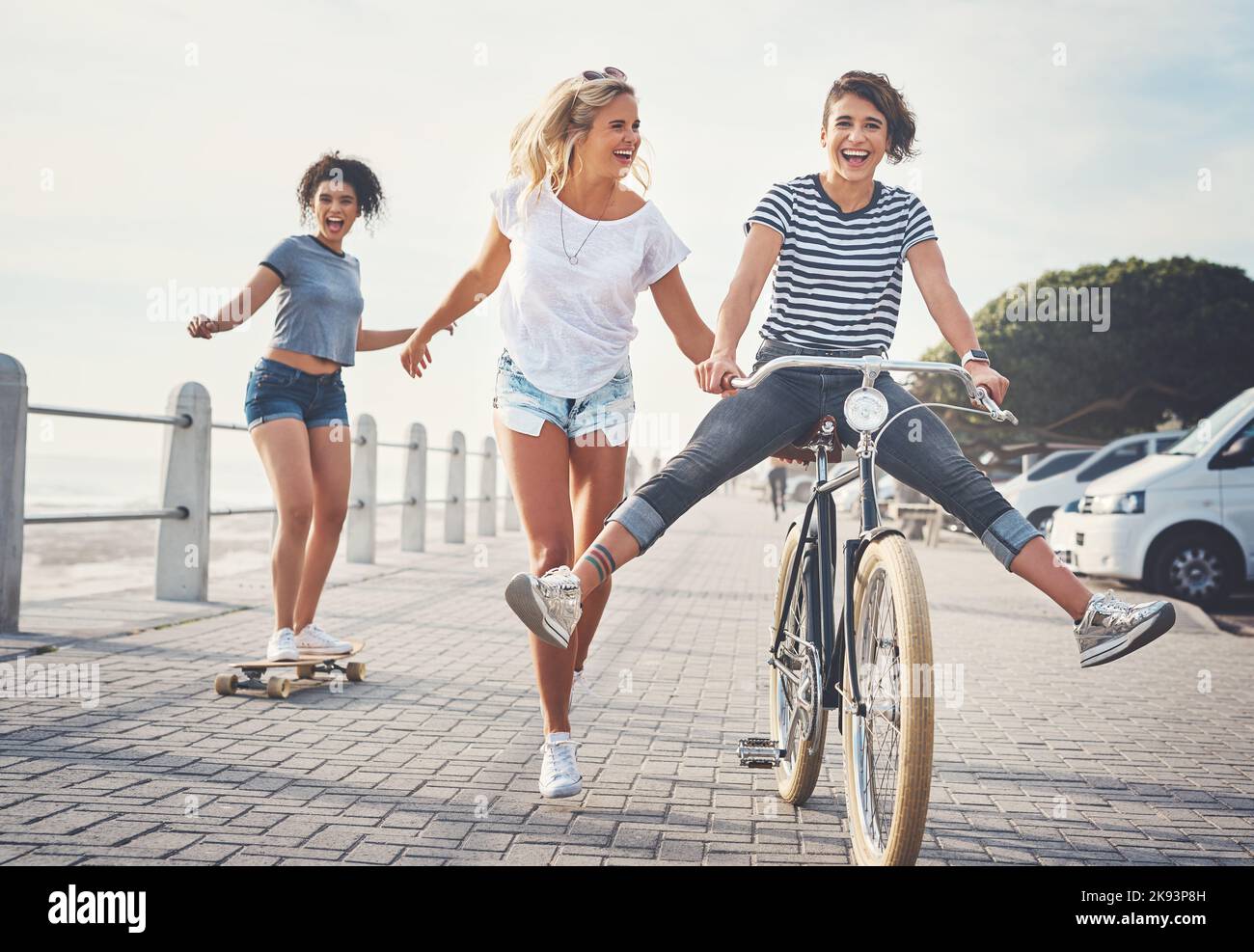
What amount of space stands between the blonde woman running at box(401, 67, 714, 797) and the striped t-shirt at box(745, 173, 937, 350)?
19.3 inches

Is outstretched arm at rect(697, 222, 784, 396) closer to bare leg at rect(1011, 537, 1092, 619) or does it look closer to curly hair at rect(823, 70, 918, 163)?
curly hair at rect(823, 70, 918, 163)

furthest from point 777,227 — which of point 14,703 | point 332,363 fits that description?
point 14,703

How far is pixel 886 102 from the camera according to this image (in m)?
3.97

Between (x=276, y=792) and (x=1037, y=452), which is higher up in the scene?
(x=1037, y=452)

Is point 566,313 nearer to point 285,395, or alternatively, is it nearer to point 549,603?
point 549,603

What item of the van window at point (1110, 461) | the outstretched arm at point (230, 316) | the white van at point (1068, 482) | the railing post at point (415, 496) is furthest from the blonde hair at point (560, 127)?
the van window at point (1110, 461)

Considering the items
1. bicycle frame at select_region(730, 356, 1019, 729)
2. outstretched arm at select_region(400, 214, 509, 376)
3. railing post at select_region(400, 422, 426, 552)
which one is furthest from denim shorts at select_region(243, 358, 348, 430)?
railing post at select_region(400, 422, 426, 552)

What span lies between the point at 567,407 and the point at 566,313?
1.02 ft

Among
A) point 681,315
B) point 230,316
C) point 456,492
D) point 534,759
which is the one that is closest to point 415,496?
point 456,492

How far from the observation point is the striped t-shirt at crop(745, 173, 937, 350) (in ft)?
13.0

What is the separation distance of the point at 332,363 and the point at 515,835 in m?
3.06

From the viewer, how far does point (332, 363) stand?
19.8 ft

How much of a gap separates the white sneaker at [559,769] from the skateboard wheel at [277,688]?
2083 mm
